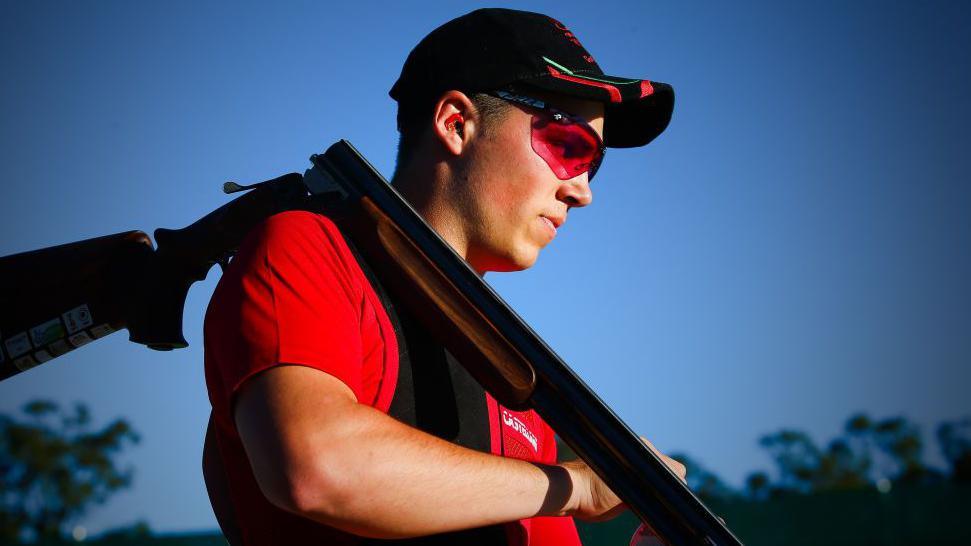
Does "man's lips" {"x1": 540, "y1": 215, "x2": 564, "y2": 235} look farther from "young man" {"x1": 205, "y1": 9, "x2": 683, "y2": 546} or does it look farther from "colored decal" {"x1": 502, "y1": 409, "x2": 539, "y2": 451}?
"colored decal" {"x1": 502, "y1": 409, "x2": 539, "y2": 451}

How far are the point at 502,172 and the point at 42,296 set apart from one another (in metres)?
1.48

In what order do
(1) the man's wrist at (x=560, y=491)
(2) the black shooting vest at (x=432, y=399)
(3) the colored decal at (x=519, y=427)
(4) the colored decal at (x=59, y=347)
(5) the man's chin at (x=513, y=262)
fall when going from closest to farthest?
1. (1) the man's wrist at (x=560, y=491)
2. (2) the black shooting vest at (x=432, y=399)
3. (3) the colored decal at (x=519, y=427)
4. (5) the man's chin at (x=513, y=262)
5. (4) the colored decal at (x=59, y=347)

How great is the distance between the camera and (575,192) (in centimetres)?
262

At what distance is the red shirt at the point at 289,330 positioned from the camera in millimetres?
1773

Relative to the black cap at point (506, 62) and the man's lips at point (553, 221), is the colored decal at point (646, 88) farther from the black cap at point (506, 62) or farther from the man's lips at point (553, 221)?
the man's lips at point (553, 221)

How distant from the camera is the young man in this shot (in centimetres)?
169

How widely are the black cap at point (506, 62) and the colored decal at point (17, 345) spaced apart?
1.38 metres

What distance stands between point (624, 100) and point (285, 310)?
1.34 meters

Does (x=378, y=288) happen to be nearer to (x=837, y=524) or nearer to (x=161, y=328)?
(x=161, y=328)

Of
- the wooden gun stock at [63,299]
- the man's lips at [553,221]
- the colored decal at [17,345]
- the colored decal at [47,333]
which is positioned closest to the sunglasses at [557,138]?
the man's lips at [553,221]

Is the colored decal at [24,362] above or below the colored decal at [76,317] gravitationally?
below

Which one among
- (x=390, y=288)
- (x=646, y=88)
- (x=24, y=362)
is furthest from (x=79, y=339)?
(x=646, y=88)

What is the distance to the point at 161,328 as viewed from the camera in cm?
274

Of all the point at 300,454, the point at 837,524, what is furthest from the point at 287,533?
the point at 837,524
